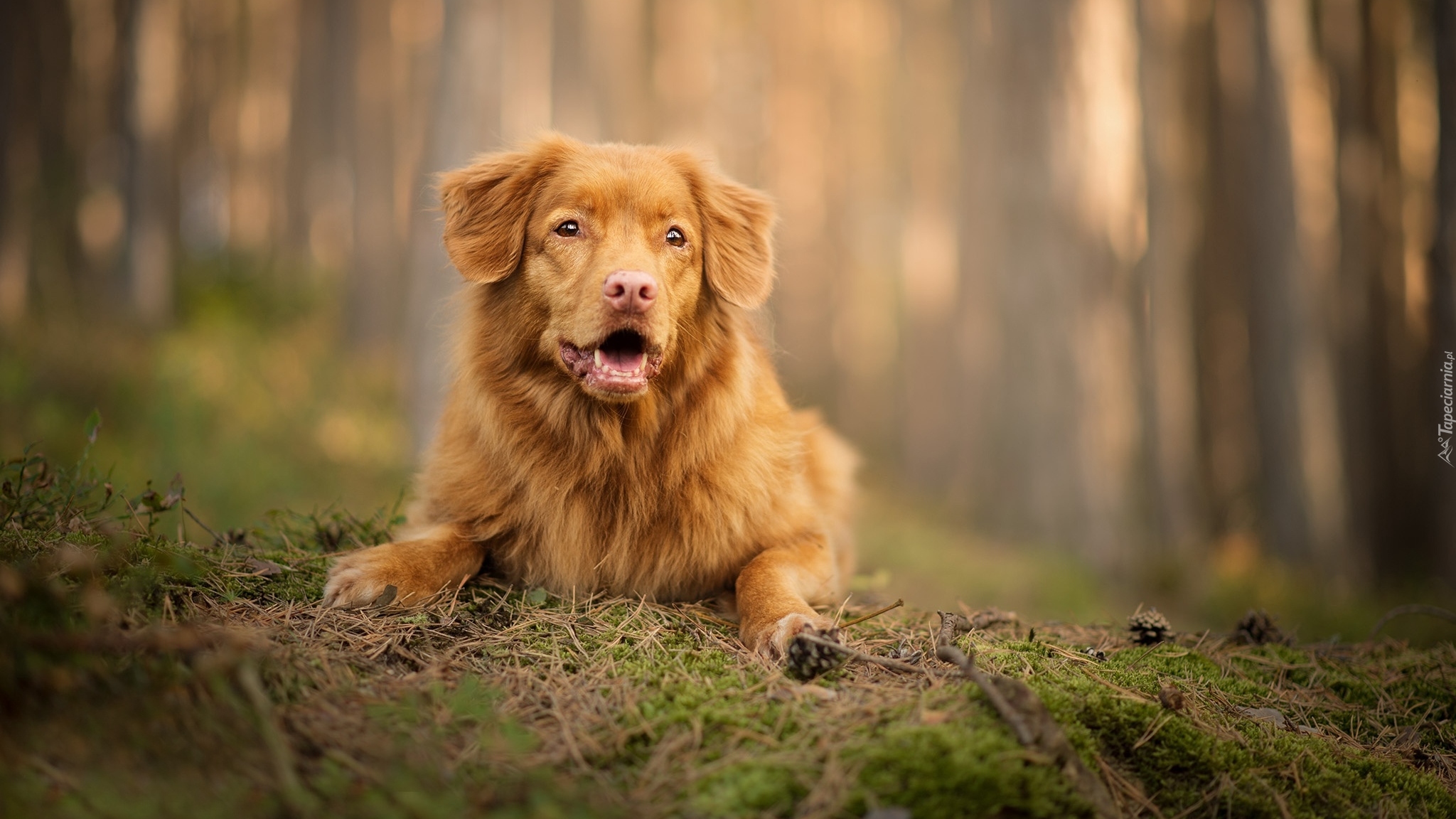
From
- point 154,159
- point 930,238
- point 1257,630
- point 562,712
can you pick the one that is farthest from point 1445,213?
point 154,159

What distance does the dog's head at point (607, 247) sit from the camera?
305 centimetres

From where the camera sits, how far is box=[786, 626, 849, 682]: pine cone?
2.50 metres

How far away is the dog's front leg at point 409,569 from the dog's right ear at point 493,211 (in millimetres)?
1003

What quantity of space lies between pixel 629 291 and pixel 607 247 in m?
0.37

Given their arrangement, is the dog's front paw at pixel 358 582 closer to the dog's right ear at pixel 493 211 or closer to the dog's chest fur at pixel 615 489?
the dog's chest fur at pixel 615 489

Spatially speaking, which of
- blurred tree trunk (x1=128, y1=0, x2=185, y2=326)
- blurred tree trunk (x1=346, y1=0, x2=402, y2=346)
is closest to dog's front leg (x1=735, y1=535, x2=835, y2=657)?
blurred tree trunk (x1=128, y1=0, x2=185, y2=326)

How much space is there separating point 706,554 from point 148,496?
6.48 feet

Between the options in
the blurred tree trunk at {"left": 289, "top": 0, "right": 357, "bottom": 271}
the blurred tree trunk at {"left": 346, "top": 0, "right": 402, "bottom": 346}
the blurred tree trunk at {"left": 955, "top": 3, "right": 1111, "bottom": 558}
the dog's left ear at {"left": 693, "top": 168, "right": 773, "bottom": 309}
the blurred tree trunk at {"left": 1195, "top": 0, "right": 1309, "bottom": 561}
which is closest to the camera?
the dog's left ear at {"left": 693, "top": 168, "right": 773, "bottom": 309}

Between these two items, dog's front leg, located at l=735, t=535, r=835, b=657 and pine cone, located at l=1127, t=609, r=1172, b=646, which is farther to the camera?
pine cone, located at l=1127, t=609, r=1172, b=646

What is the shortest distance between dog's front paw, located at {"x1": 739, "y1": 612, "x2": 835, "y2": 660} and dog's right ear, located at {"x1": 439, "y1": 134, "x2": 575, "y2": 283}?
5.45 feet

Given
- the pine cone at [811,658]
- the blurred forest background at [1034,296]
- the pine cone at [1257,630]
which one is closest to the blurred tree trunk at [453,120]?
the blurred forest background at [1034,296]

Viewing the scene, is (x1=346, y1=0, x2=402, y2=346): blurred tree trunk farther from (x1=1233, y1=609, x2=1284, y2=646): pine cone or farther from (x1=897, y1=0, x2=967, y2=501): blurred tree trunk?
(x1=1233, y1=609, x2=1284, y2=646): pine cone

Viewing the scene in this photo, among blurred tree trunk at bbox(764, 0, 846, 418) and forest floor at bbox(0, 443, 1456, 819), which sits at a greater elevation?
blurred tree trunk at bbox(764, 0, 846, 418)

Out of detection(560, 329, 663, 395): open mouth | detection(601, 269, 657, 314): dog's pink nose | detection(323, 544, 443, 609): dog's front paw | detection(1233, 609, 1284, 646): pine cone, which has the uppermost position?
detection(601, 269, 657, 314): dog's pink nose
